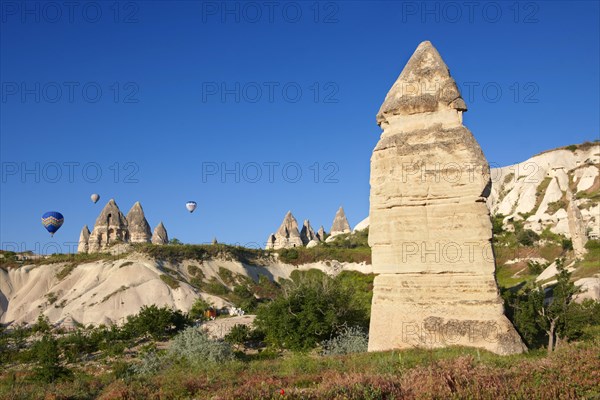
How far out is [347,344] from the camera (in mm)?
13258

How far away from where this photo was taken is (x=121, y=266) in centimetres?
3522

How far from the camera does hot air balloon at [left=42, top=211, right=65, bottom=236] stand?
40688 millimetres

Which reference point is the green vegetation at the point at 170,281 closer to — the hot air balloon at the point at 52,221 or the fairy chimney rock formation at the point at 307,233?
the hot air balloon at the point at 52,221

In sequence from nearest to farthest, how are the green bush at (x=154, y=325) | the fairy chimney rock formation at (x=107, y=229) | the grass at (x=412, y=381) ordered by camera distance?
the grass at (x=412, y=381) → the green bush at (x=154, y=325) → the fairy chimney rock formation at (x=107, y=229)

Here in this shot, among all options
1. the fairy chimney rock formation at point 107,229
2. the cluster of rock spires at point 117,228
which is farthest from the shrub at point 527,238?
the fairy chimney rock formation at point 107,229

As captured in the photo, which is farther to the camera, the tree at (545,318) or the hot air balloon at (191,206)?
the hot air balloon at (191,206)

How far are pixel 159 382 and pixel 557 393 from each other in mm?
5613

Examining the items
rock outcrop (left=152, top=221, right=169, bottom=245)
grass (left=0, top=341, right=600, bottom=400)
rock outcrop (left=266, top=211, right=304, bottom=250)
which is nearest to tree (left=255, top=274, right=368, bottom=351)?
grass (left=0, top=341, right=600, bottom=400)

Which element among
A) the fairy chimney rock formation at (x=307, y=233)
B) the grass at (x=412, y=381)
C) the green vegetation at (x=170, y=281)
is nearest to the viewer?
the grass at (x=412, y=381)

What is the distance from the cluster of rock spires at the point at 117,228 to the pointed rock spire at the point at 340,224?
28880 millimetres

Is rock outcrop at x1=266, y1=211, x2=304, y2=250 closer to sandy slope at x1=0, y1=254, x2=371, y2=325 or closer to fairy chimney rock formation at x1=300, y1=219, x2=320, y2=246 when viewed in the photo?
fairy chimney rock formation at x1=300, y1=219, x2=320, y2=246

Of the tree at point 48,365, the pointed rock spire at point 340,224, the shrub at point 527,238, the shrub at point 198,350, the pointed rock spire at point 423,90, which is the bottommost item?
the tree at point 48,365

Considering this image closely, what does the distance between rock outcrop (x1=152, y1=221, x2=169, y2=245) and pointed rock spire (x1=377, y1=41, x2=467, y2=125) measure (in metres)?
47.9

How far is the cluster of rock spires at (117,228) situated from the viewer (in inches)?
1864
